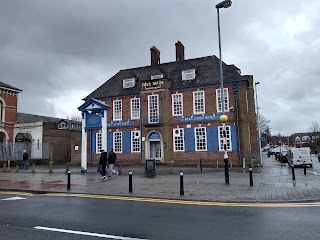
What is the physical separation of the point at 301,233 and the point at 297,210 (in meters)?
2.52

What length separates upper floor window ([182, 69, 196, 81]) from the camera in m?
32.2

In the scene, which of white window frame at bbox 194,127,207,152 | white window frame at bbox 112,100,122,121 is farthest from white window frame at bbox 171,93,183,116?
white window frame at bbox 112,100,122,121

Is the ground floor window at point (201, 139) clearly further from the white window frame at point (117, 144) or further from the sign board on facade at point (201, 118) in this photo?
the white window frame at point (117, 144)

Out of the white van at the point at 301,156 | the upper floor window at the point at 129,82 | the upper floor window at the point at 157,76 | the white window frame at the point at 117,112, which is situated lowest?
the white van at the point at 301,156

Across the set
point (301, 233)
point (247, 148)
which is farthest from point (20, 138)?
point (301, 233)

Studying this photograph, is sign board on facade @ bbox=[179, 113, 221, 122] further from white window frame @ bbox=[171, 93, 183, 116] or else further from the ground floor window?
the ground floor window

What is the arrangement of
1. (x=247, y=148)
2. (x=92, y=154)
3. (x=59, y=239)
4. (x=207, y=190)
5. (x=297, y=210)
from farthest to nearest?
(x=92, y=154) < (x=247, y=148) < (x=207, y=190) < (x=297, y=210) < (x=59, y=239)

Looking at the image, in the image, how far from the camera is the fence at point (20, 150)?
34.1 m

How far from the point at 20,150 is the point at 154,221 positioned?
3350 cm

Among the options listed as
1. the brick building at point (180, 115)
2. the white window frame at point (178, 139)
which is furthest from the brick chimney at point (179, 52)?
the white window frame at point (178, 139)

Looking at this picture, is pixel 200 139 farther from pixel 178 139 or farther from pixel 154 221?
pixel 154 221

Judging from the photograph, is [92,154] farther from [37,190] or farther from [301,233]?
[301,233]

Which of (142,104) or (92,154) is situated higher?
(142,104)

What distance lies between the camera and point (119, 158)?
33594 mm
